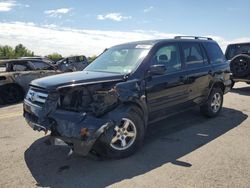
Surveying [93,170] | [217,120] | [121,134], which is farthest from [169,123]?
[93,170]

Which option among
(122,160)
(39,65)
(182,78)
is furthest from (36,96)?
(39,65)

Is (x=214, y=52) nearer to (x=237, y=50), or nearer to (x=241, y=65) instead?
(x=241, y=65)

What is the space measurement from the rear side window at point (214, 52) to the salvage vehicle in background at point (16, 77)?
6.29 meters

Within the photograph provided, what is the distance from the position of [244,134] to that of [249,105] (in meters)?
3.36

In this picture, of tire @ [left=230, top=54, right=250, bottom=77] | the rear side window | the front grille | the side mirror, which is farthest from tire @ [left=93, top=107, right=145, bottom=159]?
tire @ [left=230, top=54, right=250, bottom=77]

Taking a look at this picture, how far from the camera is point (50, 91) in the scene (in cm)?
477

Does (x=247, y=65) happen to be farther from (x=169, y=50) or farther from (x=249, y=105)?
(x=169, y=50)

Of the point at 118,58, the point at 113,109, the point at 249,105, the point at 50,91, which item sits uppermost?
the point at 118,58

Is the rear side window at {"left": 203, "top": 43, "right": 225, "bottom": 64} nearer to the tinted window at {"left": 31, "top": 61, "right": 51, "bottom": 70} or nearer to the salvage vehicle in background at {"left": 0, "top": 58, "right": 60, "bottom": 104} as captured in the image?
the salvage vehicle in background at {"left": 0, "top": 58, "right": 60, "bottom": 104}

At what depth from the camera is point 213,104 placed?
7715mm

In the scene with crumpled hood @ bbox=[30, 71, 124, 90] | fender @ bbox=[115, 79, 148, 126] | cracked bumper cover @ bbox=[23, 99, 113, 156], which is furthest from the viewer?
fender @ bbox=[115, 79, 148, 126]

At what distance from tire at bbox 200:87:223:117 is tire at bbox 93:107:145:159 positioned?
9.06ft

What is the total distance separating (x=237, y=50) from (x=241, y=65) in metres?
1.82

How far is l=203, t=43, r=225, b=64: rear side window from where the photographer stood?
24.8ft
